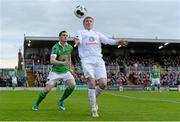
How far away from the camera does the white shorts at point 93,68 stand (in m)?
12.0

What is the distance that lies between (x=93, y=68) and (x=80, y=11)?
11.5 m

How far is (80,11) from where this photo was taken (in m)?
23.4

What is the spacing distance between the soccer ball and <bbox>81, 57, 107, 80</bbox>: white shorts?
11046 mm

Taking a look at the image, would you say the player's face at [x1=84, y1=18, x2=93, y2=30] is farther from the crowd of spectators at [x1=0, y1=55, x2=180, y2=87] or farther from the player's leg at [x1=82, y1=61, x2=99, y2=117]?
the crowd of spectators at [x1=0, y1=55, x2=180, y2=87]

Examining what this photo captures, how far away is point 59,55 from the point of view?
1379cm

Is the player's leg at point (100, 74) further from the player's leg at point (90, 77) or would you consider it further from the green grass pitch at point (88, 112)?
the green grass pitch at point (88, 112)

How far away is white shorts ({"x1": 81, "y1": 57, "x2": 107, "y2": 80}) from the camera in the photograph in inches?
474

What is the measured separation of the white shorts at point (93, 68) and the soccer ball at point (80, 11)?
36.2 feet

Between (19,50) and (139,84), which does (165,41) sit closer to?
(139,84)

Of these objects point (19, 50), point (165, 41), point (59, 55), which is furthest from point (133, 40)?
point (59, 55)

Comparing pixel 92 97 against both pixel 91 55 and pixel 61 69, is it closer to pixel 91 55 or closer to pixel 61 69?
pixel 91 55

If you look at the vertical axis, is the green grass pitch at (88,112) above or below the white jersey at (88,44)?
below

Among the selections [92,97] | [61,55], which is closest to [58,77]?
[61,55]

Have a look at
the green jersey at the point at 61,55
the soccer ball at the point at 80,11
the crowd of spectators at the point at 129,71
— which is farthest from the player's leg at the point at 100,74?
the crowd of spectators at the point at 129,71
